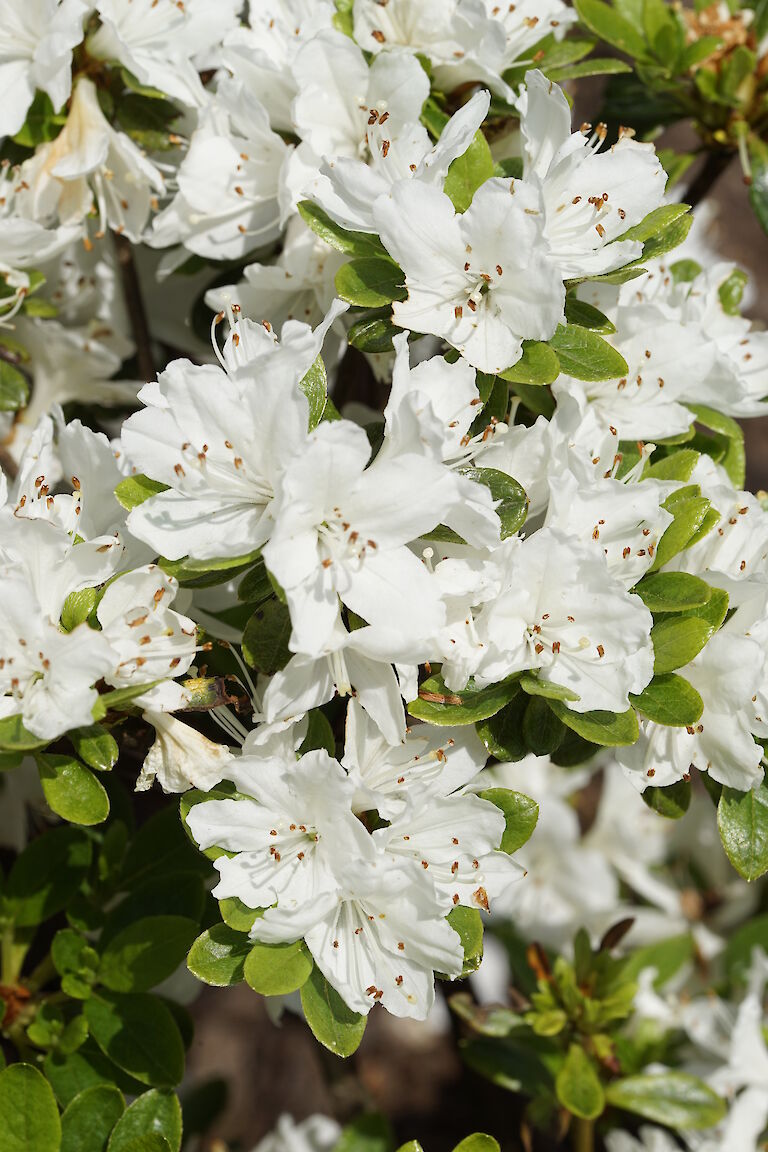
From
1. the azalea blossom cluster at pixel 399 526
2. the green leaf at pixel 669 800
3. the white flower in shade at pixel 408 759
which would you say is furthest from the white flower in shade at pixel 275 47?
the green leaf at pixel 669 800

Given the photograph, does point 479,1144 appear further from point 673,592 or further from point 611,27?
point 611,27

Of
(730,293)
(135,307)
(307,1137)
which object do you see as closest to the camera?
(730,293)

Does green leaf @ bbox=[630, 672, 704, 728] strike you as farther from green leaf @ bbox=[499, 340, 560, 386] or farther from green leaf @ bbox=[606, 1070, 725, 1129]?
green leaf @ bbox=[606, 1070, 725, 1129]

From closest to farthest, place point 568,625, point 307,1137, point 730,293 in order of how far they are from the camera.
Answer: point 568,625
point 730,293
point 307,1137

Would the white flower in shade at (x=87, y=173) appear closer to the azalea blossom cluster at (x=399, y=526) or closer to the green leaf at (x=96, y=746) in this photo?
the azalea blossom cluster at (x=399, y=526)

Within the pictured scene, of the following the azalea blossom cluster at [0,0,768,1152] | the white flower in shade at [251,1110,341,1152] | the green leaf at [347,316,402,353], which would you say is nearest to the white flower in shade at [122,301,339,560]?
the azalea blossom cluster at [0,0,768,1152]

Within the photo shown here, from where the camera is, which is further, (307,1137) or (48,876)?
(307,1137)

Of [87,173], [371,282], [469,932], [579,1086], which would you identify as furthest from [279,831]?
[87,173]
